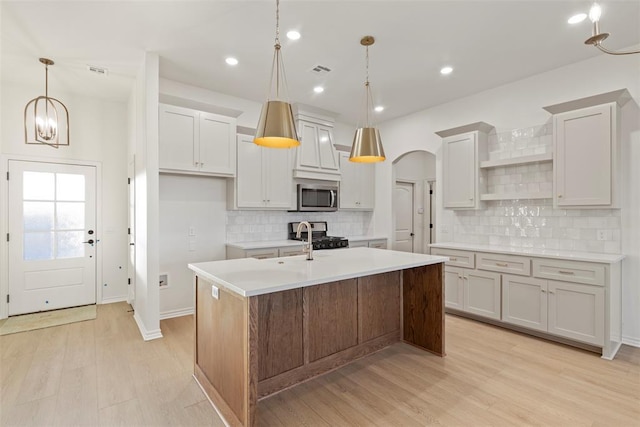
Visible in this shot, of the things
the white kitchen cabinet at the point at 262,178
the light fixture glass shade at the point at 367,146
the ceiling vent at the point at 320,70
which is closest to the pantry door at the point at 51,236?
the white kitchen cabinet at the point at 262,178

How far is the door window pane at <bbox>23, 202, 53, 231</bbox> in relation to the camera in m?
4.11

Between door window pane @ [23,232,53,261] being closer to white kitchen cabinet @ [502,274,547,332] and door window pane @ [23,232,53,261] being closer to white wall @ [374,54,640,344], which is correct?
white wall @ [374,54,640,344]

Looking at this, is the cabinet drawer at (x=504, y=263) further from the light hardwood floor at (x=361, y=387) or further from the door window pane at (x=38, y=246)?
the door window pane at (x=38, y=246)

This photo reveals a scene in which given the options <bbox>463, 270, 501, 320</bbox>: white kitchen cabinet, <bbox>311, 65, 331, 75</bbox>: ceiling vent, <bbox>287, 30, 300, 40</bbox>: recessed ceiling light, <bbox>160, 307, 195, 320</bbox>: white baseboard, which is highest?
<bbox>311, 65, 331, 75</bbox>: ceiling vent

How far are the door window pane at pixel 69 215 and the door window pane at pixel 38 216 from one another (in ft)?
0.27

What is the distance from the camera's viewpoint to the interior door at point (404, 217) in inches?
268

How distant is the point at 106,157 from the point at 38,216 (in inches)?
45.5

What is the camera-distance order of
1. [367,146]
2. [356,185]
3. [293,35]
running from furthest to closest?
1. [356,185]
2. [293,35]
3. [367,146]

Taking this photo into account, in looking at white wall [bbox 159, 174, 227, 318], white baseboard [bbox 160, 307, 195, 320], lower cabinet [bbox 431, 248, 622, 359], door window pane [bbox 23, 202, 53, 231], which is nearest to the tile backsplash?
lower cabinet [bbox 431, 248, 622, 359]

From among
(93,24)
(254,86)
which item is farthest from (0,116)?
(254,86)

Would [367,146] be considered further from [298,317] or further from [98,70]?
[98,70]

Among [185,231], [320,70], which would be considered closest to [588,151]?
[320,70]

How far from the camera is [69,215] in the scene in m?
4.39

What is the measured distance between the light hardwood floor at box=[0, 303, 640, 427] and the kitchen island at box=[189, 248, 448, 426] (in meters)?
0.14
